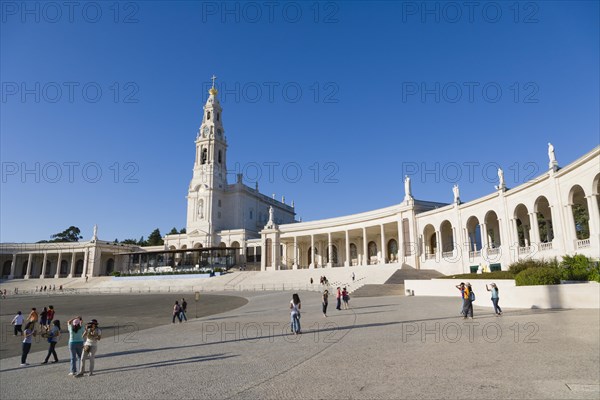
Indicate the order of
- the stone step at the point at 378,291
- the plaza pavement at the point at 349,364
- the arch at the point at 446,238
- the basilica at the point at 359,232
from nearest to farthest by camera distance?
the plaza pavement at the point at 349,364 → the basilica at the point at 359,232 → the stone step at the point at 378,291 → the arch at the point at 446,238

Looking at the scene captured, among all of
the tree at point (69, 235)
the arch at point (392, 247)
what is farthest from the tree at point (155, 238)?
the arch at point (392, 247)

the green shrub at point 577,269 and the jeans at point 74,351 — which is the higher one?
the green shrub at point 577,269

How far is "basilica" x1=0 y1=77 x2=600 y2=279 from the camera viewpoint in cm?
2948

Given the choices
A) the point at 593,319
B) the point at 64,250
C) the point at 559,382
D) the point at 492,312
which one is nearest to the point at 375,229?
the point at 492,312

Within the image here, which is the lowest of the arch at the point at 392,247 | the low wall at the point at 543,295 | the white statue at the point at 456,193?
the low wall at the point at 543,295

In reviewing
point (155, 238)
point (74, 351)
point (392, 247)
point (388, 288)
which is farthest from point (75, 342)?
point (155, 238)

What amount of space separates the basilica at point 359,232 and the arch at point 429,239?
0.15m

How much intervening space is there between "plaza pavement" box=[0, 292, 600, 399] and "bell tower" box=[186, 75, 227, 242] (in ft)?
210

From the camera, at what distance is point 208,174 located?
8106 centimetres

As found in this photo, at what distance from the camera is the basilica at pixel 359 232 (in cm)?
2948

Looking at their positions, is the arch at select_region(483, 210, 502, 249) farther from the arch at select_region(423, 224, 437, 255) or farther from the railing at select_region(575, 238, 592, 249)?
the railing at select_region(575, 238, 592, 249)

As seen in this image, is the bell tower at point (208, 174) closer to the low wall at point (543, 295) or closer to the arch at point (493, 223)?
the arch at point (493, 223)

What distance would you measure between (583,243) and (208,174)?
6677 cm

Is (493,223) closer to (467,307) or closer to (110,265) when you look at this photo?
(467,307)
